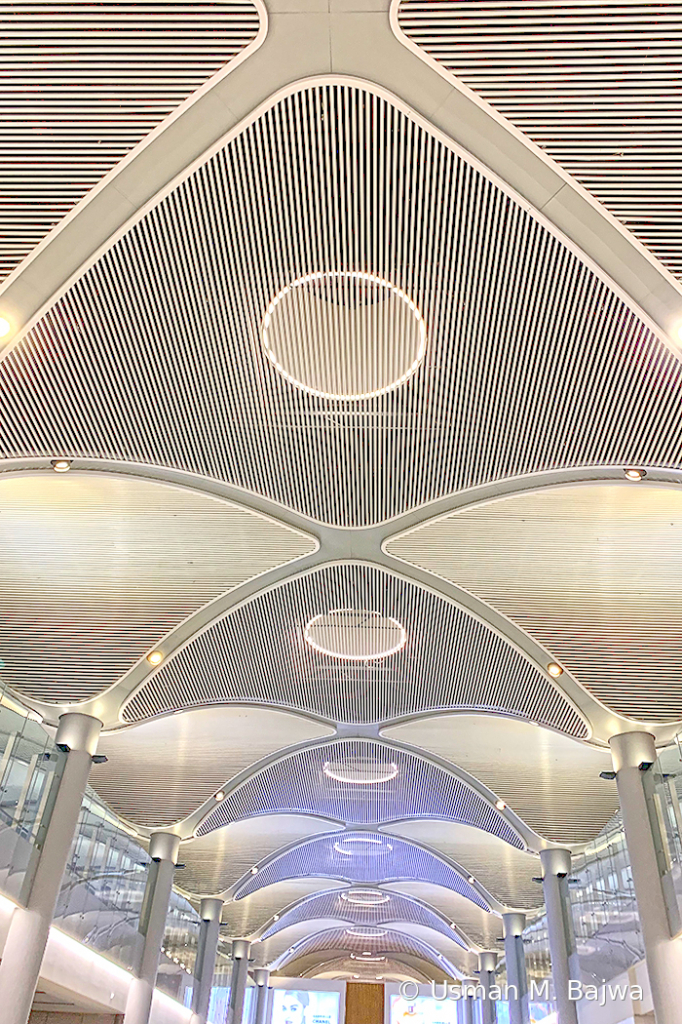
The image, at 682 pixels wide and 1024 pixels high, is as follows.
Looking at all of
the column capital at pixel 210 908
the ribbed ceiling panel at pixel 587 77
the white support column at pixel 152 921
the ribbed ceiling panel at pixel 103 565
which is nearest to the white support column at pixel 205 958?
the column capital at pixel 210 908

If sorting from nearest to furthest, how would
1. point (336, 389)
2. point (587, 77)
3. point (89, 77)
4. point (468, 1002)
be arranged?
point (587, 77) < point (89, 77) < point (336, 389) < point (468, 1002)

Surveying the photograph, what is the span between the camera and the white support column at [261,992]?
3500 cm

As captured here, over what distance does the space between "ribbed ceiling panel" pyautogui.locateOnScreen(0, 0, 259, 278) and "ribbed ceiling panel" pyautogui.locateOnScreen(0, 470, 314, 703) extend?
4040 mm

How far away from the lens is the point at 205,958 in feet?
80.2

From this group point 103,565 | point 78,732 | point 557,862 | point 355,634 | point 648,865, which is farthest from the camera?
point 557,862

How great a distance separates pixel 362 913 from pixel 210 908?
1037cm

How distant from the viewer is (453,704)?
49.9 ft

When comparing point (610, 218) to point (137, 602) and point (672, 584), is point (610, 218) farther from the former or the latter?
point (137, 602)

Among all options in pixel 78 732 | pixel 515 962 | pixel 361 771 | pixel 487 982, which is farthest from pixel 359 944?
pixel 78 732

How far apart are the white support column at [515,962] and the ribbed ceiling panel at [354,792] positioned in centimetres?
665

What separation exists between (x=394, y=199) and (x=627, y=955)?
13.5 m

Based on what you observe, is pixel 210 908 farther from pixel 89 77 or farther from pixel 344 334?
pixel 89 77

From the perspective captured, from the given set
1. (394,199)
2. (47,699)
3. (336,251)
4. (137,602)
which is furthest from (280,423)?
(47,699)

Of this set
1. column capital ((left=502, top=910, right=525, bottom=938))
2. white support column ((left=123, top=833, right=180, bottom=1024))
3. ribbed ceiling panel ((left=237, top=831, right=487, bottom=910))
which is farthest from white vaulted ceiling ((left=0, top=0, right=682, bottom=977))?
column capital ((left=502, top=910, right=525, bottom=938))
